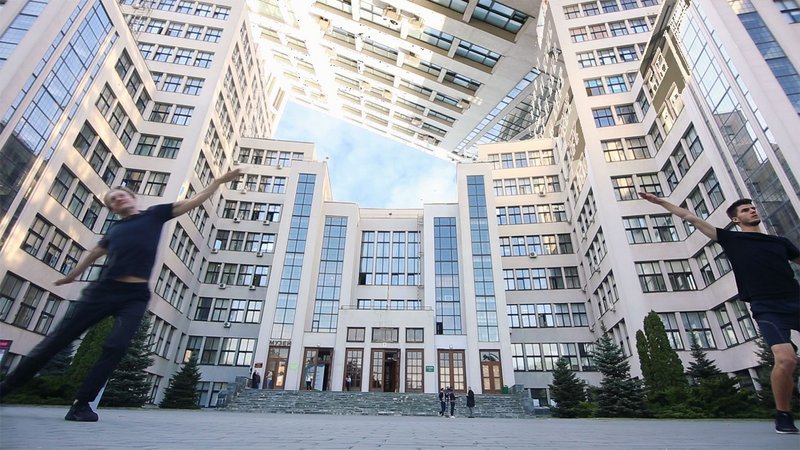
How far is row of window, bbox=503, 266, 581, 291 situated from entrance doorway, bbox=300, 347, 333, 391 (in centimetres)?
1880

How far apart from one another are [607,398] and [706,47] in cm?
2116

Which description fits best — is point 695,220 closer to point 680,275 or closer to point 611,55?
point 680,275

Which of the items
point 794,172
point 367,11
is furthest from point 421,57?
point 794,172

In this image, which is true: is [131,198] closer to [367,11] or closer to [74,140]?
[74,140]

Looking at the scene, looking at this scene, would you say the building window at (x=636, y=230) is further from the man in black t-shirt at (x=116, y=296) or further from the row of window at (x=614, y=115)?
the man in black t-shirt at (x=116, y=296)

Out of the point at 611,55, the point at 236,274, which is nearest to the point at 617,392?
the point at 611,55

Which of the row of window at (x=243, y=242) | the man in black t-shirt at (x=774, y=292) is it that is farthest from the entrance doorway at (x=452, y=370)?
the man in black t-shirt at (x=774, y=292)

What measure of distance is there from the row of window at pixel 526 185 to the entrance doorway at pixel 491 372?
18.5 meters

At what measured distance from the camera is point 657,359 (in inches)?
930

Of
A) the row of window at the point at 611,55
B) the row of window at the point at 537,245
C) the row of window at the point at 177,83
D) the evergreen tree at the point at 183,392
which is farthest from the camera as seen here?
the row of window at the point at 537,245

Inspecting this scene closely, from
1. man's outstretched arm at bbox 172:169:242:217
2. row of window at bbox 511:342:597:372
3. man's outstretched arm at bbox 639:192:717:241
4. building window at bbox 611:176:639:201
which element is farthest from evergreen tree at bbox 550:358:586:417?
man's outstretched arm at bbox 172:169:242:217

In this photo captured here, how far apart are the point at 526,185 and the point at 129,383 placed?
129ft

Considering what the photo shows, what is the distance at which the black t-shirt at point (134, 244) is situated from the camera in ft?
13.2

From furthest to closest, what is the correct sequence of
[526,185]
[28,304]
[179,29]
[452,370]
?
[526,185] → [179,29] → [452,370] → [28,304]
